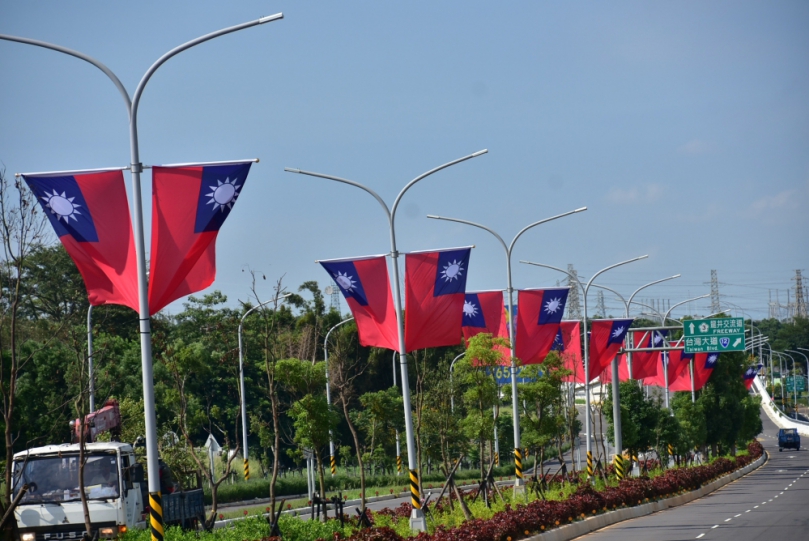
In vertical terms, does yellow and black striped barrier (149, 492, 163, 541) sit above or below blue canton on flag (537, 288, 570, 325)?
below

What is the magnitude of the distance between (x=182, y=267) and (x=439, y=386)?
23.6 meters

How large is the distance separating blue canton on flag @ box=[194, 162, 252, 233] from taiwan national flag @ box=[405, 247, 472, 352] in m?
8.51

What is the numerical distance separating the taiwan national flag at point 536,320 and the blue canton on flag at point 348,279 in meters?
10.3

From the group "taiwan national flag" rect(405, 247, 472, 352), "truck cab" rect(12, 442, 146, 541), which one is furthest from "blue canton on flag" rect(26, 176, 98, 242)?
"taiwan national flag" rect(405, 247, 472, 352)

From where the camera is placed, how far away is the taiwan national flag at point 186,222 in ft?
44.7

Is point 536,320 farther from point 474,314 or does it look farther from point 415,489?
point 415,489

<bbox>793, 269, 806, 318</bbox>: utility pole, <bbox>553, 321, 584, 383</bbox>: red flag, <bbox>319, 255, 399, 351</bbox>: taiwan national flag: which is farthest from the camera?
<bbox>793, 269, 806, 318</bbox>: utility pole

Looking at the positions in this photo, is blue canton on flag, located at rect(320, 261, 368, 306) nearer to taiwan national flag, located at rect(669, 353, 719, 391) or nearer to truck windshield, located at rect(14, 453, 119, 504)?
truck windshield, located at rect(14, 453, 119, 504)

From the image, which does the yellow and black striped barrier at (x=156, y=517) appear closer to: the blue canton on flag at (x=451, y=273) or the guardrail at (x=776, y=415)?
the blue canton on flag at (x=451, y=273)

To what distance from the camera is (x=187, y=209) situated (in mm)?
13781

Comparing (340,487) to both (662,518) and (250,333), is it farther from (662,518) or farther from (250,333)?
(662,518)

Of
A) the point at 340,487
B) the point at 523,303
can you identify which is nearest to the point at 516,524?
the point at 523,303

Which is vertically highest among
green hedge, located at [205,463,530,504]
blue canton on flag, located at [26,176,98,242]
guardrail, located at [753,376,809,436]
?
blue canton on flag, located at [26,176,98,242]

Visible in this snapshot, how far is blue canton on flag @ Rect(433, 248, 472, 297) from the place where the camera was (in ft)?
73.4
